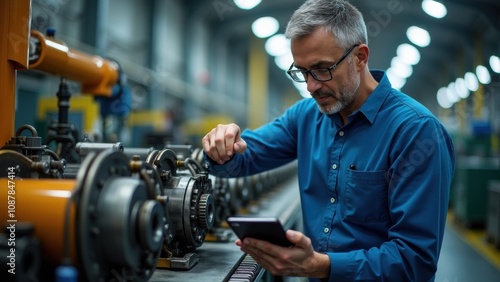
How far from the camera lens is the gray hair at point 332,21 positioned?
3.86ft

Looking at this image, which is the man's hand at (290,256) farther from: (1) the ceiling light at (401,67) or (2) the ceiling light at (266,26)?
(1) the ceiling light at (401,67)

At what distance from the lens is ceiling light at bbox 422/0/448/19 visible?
5641mm

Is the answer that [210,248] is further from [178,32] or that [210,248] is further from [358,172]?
[178,32]

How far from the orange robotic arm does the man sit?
28.3 inches

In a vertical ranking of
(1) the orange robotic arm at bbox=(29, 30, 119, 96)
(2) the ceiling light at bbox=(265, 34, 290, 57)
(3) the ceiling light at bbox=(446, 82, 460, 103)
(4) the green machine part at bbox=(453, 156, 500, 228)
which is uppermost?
(2) the ceiling light at bbox=(265, 34, 290, 57)

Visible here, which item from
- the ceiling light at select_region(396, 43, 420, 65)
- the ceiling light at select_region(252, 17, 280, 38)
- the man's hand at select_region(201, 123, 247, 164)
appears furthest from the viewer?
the ceiling light at select_region(396, 43, 420, 65)

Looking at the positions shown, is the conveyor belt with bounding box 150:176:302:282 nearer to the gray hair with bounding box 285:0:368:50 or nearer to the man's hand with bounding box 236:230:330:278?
the man's hand with bounding box 236:230:330:278

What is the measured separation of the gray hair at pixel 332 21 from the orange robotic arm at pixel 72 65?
0.90m

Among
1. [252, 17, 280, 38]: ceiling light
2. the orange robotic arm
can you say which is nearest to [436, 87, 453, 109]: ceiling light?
[252, 17, 280, 38]: ceiling light

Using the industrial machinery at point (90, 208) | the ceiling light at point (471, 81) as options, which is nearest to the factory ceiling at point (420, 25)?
the ceiling light at point (471, 81)

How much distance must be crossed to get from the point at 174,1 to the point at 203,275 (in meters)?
7.32

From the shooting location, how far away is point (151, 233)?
866 mm

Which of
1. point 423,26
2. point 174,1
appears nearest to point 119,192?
point 423,26

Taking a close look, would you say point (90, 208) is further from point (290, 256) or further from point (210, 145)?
point (210, 145)
